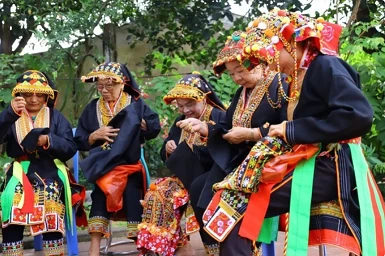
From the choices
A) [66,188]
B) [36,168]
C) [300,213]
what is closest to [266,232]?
[300,213]

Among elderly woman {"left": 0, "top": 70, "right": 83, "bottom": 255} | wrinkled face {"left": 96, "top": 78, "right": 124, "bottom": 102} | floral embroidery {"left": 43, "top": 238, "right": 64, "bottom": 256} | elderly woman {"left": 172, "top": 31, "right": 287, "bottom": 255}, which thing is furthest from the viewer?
wrinkled face {"left": 96, "top": 78, "right": 124, "bottom": 102}

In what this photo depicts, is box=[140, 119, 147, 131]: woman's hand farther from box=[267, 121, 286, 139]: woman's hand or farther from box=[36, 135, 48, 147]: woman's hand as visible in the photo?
box=[267, 121, 286, 139]: woman's hand

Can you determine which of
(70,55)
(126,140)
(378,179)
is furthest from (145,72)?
(378,179)

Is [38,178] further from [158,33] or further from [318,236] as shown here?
[158,33]

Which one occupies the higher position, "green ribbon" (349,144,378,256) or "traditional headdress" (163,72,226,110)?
"traditional headdress" (163,72,226,110)

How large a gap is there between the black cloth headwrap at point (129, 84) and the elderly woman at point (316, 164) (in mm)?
2275

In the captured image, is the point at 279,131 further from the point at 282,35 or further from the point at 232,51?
the point at 232,51

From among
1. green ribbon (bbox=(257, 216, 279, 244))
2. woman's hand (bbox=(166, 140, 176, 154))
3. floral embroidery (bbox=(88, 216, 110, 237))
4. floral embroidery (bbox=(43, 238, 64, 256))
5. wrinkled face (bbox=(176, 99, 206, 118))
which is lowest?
floral embroidery (bbox=(43, 238, 64, 256))

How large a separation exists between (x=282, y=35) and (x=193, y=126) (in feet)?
3.42

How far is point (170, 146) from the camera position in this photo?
5180 mm

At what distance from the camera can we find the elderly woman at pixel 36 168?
5023 millimetres

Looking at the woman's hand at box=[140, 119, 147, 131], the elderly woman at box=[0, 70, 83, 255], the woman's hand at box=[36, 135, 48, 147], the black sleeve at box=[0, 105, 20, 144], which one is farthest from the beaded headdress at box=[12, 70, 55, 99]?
the woman's hand at box=[140, 119, 147, 131]

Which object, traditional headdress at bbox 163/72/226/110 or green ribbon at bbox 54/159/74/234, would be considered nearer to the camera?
traditional headdress at bbox 163/72/226/110

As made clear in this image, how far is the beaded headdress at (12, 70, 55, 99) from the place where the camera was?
205 inches
